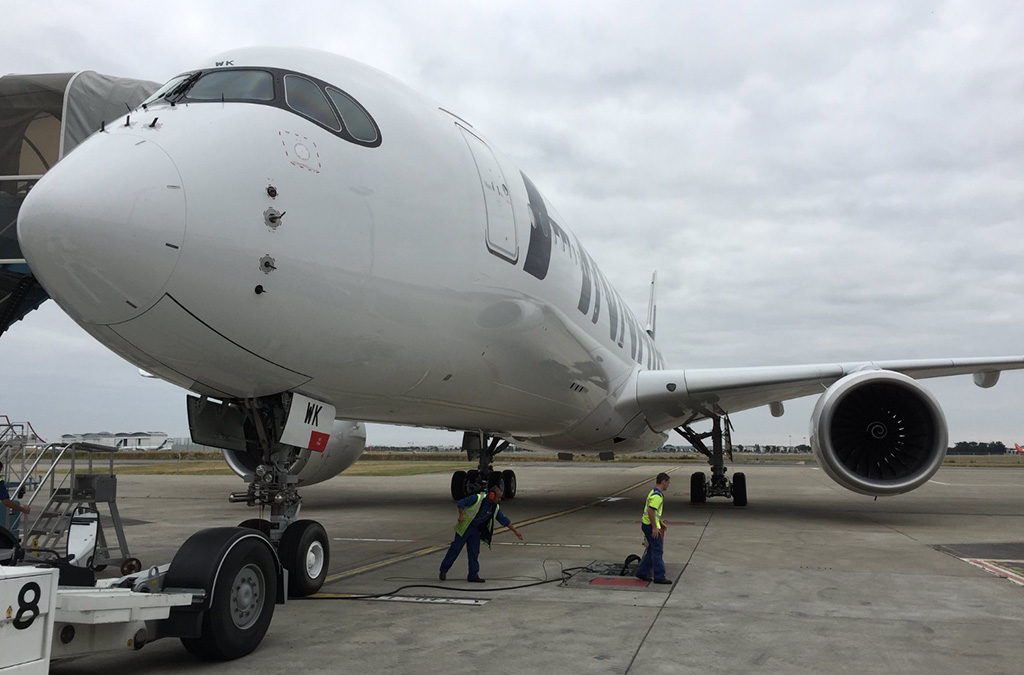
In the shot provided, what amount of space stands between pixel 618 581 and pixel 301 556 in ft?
8.90

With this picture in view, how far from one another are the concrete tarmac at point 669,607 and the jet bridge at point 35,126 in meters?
4.20

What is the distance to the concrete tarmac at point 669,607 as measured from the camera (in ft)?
13.7

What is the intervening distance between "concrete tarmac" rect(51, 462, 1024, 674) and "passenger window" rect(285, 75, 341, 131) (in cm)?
335

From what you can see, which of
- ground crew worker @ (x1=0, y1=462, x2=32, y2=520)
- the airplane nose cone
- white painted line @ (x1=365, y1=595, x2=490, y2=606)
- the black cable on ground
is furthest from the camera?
ground crew worker @ (x1=0, y1=462, x2=32, y2=520)

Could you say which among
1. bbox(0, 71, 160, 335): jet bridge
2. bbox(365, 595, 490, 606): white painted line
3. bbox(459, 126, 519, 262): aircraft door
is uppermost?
bbox(0, 71, 160, 335): jet bridge

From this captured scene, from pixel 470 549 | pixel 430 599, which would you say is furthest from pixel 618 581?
pixel 430 599

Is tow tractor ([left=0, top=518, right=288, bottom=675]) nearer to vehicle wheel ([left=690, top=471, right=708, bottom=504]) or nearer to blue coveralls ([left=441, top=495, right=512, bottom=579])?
blue coveralls ([left=441, top=495, right=512, bottom=579])

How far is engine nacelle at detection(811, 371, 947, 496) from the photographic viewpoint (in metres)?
10.2

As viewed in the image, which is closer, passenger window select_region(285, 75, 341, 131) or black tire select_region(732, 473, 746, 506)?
passenger window select_region(285, 75, 341, 131)

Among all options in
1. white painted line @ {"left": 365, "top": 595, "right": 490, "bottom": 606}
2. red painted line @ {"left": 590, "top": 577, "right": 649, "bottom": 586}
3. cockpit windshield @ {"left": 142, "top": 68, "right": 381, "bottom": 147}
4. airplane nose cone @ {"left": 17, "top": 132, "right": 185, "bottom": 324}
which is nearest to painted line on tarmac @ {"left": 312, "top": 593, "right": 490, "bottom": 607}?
white painted line @ {"left": 365, "top": 595, "right": 490, "bottom": 606}

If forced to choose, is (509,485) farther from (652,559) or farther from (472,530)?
(652,559)

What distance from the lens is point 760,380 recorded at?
12.5 m

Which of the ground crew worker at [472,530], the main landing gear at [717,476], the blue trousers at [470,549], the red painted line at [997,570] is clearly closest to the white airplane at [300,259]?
the ground crew worker at [472,530]

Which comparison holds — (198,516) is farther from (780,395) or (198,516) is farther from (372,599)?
(780,395)
